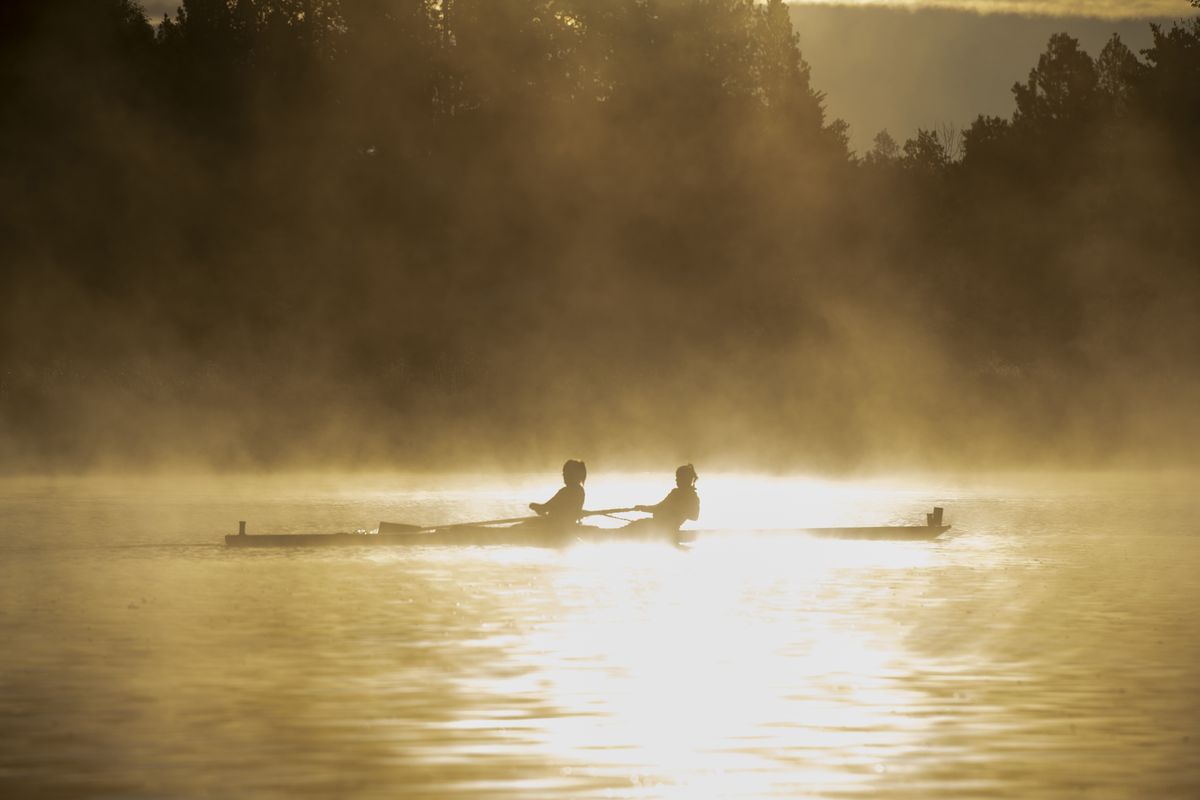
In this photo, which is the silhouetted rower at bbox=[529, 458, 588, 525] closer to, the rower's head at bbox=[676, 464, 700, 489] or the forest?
the rower's head at bbox=[676, 464, 700, 489]

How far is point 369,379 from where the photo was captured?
7025cm

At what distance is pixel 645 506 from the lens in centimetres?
2908

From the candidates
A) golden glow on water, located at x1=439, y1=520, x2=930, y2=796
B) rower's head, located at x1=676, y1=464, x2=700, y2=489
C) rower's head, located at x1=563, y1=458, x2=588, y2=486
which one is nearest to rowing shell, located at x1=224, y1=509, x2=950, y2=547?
rower's head, located at x1=563, y1=458, x2=588, y2=486

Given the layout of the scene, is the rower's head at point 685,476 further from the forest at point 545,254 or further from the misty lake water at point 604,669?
the forest at point 545,254

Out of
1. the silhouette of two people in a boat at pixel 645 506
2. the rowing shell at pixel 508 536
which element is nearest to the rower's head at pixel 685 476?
the silhouette of two people in a boat at pixel 645 506

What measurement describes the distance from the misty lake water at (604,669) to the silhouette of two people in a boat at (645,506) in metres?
0.74

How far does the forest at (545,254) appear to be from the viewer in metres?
68.6

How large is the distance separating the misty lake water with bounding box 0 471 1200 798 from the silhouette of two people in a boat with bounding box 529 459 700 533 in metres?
0.74

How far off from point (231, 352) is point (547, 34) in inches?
803

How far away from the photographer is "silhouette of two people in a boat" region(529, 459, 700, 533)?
28484mm

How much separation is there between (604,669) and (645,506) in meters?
12.8

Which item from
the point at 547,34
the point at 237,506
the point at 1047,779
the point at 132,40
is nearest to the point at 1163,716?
the point at 1047,779

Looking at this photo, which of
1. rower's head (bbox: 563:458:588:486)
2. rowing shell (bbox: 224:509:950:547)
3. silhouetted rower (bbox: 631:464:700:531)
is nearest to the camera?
rower's head (bbox: 563:458:588:486)

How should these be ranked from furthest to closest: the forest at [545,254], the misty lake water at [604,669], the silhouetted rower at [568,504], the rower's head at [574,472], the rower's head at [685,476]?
the forest at [545,254] → the rower's head at [685,476] → the silhouetted rower at [568,504] → the rower's head at [574,472] → the misty lake water at [604,669]
